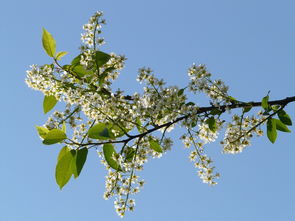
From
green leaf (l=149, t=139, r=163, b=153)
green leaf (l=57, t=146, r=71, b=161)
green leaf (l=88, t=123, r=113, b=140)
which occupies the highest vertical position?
green leaf (l=149, t=139, r=163, b=153)

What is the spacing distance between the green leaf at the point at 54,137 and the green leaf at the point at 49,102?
0.43 m

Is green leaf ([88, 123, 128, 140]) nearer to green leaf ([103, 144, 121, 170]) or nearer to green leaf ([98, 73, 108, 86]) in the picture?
green leaf ([103, 144, 121, 170])

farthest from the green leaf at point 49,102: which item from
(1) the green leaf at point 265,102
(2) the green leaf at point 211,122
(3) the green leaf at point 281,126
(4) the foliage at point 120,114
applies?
(3) the green leaf at point 281,126

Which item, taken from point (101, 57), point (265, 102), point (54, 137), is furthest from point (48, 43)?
point (265, 102)

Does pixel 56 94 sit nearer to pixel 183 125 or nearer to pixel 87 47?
pixel 87 47

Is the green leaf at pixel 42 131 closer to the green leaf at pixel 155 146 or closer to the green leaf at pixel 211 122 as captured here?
the green leaf at pixel 155 146

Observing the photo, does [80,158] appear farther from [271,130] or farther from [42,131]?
[271,130]

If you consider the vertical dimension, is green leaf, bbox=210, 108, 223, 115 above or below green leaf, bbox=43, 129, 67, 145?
above

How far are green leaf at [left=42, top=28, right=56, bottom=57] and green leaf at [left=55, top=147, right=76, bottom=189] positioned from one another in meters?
0.69

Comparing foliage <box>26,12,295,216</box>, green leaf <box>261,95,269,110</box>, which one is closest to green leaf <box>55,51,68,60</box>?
foliage <box>26,12,295,216</box>

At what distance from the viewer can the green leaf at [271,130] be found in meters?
2.44

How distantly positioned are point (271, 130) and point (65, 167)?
1284mm

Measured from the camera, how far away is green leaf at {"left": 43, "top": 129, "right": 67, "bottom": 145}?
90.0 inches

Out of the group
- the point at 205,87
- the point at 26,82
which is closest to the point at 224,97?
the point at 205,87
